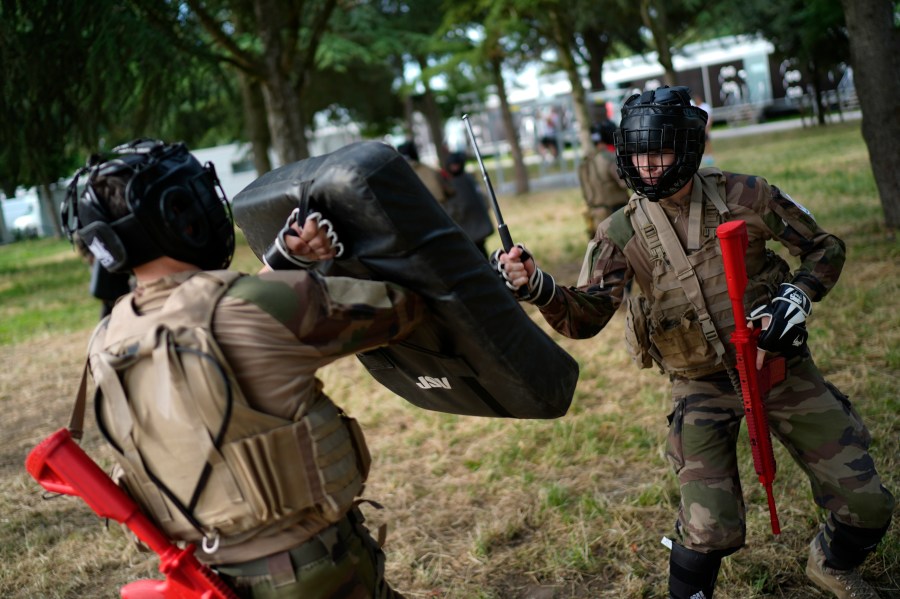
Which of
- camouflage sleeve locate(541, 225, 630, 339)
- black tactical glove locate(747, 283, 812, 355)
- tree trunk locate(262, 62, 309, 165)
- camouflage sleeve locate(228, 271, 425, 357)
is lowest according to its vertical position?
black tactical glove locate(747, 283, 812, 355)

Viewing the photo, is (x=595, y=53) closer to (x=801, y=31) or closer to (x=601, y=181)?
(x=801, y=31)

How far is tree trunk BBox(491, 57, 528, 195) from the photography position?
21341mm

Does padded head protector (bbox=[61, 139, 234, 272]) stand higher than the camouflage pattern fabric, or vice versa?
padded head protector (bbox=[61, 139, 234, 272])

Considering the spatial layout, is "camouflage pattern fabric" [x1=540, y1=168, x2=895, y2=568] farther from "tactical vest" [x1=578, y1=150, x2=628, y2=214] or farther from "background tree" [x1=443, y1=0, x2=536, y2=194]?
"background tree" [x1=443, y1=0, x2=536, y2=194]

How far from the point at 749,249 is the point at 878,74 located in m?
6.45

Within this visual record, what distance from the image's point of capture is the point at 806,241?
315cm

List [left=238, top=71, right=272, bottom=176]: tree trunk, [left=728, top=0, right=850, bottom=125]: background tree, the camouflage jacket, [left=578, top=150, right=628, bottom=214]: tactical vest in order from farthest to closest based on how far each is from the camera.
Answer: [left=728, top=0, right=850, bottom=125]: background tree, [left=238, top=71, right=272, bottom=176]: tree trunk, [left=578, top=150, right=628, bottom=214]: tactical vest, the camouflage jacket

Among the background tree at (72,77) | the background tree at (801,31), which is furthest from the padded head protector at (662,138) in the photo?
the background tree at (801,31)

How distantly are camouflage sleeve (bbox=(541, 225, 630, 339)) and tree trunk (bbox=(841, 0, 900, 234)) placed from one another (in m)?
6.54

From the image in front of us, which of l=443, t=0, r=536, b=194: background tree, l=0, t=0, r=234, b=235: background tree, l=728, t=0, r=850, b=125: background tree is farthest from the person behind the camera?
l=728, t=0, r=850, b=125: background tree

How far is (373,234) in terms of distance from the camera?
2.26 metres

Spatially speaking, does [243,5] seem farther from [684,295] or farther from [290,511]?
[290,511]

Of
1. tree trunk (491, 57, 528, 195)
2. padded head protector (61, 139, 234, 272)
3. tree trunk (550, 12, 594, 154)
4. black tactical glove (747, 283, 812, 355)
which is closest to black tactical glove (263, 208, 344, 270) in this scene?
padded head protector (61, 139, 234, 272)

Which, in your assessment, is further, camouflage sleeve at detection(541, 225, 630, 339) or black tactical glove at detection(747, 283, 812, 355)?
camouflage sleeve at detection(541, 225, 630, 339)
